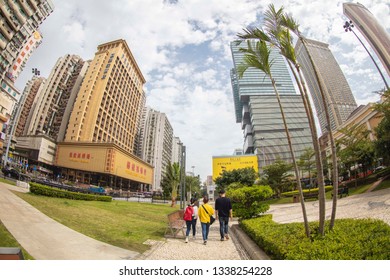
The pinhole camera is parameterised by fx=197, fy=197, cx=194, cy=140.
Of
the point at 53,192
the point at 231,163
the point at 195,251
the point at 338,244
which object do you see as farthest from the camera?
the point at 231,163

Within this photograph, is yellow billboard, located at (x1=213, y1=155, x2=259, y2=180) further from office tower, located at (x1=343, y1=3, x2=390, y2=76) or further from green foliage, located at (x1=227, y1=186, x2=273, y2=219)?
office tower, located at (x1=343, y1=3, x2=390, y2=76)

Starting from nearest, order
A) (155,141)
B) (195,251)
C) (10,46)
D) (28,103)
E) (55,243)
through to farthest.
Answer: (55,243) → (195,251) → (10,46) → (28,103) → (155,141)

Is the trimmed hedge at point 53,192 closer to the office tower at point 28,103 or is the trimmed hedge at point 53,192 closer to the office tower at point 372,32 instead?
the office tower at point 372,32

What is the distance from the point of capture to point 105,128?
41438 millimetres

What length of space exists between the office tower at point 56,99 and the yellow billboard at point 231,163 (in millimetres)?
33586

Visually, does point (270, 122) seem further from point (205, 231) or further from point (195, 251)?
point (195, 251)

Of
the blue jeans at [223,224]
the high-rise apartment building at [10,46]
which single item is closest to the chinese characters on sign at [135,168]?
the high-rise apartment building at [10,46]

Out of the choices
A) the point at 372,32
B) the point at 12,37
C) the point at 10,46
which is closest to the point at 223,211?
the point at 372,32

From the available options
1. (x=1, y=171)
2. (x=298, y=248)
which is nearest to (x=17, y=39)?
(x=1, y=171)

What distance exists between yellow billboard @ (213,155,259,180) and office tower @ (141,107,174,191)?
45.7 m

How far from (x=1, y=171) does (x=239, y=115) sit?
319ft

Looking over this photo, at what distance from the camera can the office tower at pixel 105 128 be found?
34.5m

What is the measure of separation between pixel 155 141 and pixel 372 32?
83.1 meters
